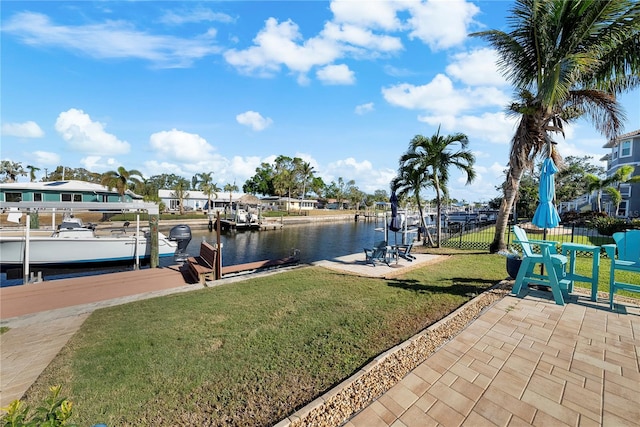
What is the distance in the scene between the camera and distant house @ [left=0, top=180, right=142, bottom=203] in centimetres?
2569

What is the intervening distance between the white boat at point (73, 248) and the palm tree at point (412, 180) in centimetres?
1062

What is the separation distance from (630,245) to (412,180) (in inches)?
329

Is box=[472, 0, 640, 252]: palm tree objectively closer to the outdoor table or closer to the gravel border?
the outdoor table

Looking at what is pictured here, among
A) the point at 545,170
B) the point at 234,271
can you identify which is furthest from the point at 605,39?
the point at 234,271

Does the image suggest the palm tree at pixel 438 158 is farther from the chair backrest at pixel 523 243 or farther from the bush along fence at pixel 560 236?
the chair backrest at pixel 523 243

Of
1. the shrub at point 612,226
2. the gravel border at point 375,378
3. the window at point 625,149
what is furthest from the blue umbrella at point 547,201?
the window at point 625,149

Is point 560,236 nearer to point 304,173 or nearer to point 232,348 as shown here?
point 232,348

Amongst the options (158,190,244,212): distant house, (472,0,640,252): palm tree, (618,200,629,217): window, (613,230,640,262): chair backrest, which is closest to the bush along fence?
(472,0,640,252): palm tree

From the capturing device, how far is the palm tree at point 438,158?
11.9m

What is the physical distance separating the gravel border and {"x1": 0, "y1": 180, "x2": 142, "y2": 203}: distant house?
97.3 feet

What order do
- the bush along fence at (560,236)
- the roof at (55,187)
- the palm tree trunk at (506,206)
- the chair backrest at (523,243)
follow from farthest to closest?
the roof at (55,187) < the bush along fence at (560,236) < the palm tree trunk at (506,206) < the chair backrest at (523,243)

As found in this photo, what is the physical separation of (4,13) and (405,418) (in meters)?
8.75

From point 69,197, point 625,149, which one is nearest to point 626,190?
point 625,149

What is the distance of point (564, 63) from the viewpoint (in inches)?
276
